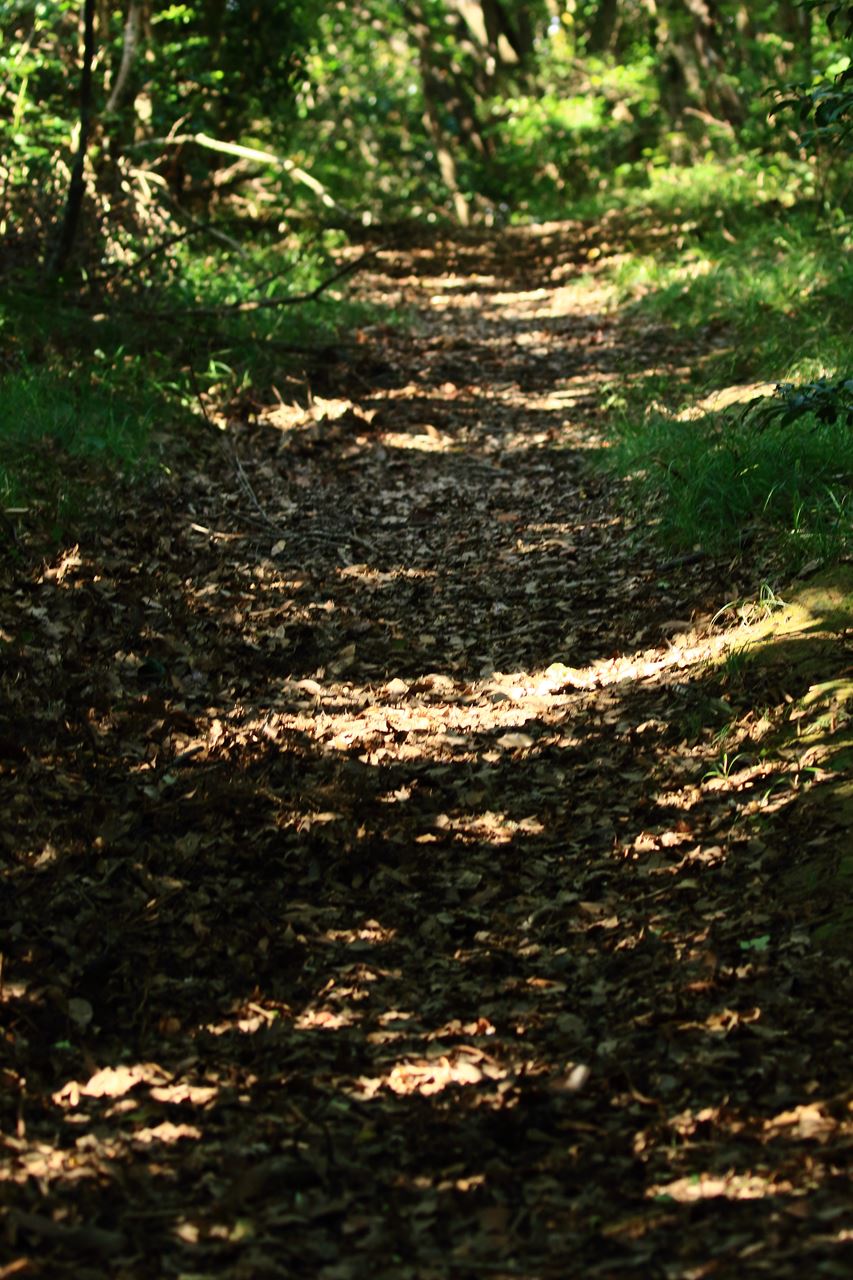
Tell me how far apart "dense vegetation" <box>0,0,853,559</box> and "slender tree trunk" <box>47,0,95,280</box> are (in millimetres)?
25

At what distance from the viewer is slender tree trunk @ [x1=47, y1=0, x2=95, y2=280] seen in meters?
8.43

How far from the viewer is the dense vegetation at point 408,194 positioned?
6715 mm

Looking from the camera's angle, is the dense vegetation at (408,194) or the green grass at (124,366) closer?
the green grass at (124,366)

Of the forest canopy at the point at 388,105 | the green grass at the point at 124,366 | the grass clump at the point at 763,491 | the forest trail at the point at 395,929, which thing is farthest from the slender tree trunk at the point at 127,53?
the grass clump at the point at 763,491

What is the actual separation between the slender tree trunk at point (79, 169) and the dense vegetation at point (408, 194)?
2 cm

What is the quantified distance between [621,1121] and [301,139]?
60.9 feet

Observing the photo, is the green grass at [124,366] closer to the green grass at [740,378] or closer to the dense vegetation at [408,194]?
the dense vegetation at [408,194]

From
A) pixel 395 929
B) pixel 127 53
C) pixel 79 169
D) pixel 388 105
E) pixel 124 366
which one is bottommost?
pixel 395 929

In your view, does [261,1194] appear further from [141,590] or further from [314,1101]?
[141,590]

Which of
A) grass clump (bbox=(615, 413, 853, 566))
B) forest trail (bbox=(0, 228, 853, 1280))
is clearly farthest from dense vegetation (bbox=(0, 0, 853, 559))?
forest trail (bbox=(0, 228, 853, 1280))

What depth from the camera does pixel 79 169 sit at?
8.70 m

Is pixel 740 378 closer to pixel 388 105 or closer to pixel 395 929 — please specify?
pixel 395 929

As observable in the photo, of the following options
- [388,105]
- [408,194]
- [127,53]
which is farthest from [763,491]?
[388,105]

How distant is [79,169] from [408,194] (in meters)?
13.2
